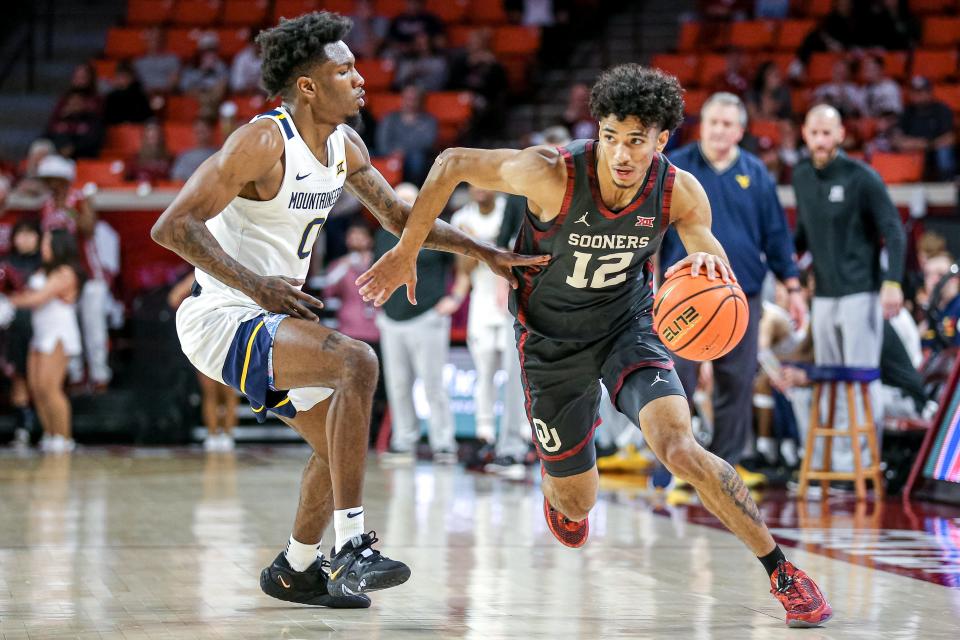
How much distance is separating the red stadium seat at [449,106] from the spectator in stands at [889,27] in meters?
4.13

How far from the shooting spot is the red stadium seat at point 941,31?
14.3 metres

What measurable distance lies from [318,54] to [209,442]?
7452 millimetres

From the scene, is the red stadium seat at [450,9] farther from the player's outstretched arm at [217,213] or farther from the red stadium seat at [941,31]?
the player's outstretched arm at [217,213]

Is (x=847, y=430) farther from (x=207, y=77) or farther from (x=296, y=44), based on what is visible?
(x=207, y=77)

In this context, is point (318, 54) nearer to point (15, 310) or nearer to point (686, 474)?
point (686, 474)

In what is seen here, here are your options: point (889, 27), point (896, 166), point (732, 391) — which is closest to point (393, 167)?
point (896, 166)

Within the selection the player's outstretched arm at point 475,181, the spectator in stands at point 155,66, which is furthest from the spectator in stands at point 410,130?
the player's outstretched arm at point 475,181

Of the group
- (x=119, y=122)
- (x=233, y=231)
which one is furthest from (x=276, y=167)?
(x=119, y=122)

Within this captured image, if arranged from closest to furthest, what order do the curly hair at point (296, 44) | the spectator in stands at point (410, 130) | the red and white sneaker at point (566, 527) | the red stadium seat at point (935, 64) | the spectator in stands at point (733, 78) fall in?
the curly hair at point (296, 44) → the red and white sneaker at point (566, 527) → the spectator in stands at point (410, 130) → the spectator in stands at point (733, 78) → the red stadium seat at point (935, 64)

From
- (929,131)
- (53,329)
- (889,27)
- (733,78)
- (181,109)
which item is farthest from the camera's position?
(181,109)

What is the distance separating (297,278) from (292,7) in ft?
39.0

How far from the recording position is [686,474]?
175 inches

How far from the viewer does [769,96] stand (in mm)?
13258

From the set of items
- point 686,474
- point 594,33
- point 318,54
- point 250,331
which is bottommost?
point 686,474
